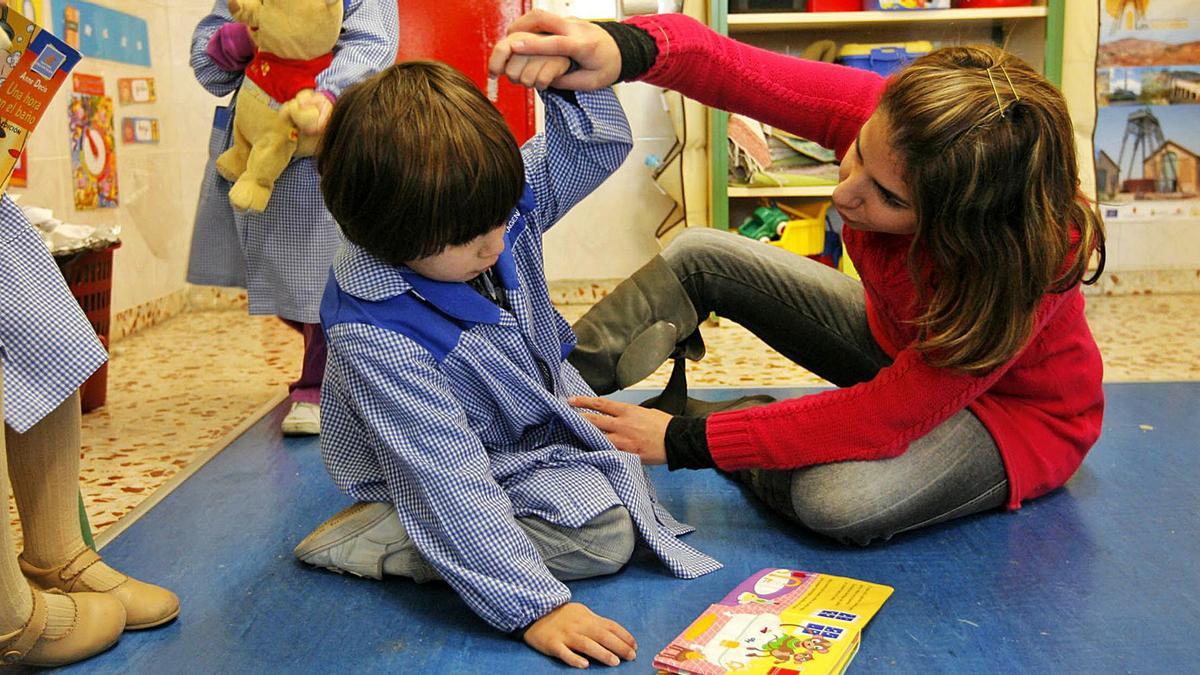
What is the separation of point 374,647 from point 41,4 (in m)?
1.64

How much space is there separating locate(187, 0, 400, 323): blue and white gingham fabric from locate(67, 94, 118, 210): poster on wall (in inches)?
25.7

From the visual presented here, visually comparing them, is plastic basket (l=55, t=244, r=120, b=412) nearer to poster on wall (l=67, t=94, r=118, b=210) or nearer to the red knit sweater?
poster on wall (l=67, t=94, r=118, b=210)

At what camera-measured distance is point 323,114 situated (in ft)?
5.01

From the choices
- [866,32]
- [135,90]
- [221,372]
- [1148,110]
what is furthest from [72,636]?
[1148,110]

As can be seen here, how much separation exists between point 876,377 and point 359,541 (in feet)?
1.82

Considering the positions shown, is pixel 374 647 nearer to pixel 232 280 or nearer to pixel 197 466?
pixel 197 466

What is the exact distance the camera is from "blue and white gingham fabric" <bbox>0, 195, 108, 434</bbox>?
919 mm

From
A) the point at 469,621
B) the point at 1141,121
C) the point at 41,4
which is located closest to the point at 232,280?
the point at 41,4

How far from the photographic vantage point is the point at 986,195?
1024 millimetres

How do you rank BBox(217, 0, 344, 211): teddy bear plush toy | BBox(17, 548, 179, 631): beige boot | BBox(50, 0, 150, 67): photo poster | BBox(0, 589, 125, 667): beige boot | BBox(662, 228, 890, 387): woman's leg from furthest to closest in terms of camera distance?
1. BBox(50, 0, 150, 67): photo poster
2. BBox(217, 0, 344, 211): teddy bear plush toy
3. BBox(662, 228, 890, 387): woman's leg
4. BBox(17, 548, 179, 631): beige boot
5. BBox(0, 589, 125, 667): beige boot

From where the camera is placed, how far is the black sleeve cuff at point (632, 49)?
1.17 metres

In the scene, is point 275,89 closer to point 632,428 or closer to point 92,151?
point 632,428

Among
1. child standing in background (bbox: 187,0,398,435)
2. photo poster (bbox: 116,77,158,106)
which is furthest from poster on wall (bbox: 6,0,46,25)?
child standing in background (bbox: 187,0,398,435)

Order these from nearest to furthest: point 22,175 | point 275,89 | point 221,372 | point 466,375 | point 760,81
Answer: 1. point 466,375
2. point 760,81
3. point 275,89
4. point 22,175
5. point 221,372
